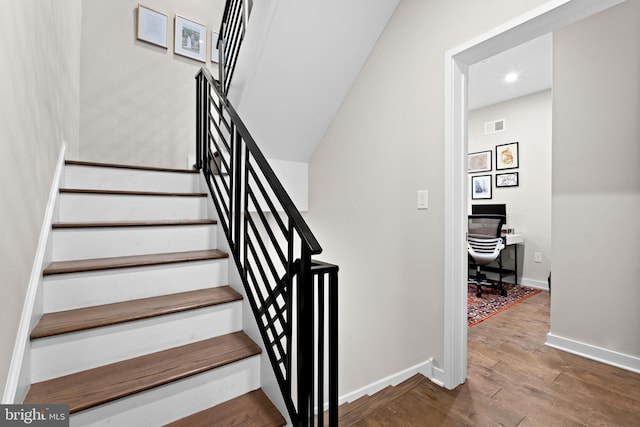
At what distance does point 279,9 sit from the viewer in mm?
2033

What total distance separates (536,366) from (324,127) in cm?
253

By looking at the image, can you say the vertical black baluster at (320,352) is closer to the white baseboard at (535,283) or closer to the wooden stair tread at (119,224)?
the wooden stair tread at (119,224)

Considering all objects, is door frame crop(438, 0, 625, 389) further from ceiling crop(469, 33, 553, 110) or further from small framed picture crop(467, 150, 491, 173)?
small framed picture crop(467, 150, 491, 173)

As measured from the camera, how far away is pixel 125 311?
54.1 inches

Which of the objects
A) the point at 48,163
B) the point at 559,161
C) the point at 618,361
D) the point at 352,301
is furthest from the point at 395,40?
the point at 618,361

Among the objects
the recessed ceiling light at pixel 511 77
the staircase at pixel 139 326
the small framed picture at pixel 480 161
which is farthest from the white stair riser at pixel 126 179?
the small framed picture at pixel 480 161

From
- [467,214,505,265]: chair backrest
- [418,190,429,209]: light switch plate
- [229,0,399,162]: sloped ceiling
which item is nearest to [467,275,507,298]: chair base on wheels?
[467,214,505,265]: chair backrest

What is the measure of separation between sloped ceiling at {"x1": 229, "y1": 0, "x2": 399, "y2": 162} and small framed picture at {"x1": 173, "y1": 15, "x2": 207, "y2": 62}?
54.6 inches

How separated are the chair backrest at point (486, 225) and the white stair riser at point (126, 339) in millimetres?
3804

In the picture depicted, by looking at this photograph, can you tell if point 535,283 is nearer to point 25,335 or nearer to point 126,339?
point 126,339

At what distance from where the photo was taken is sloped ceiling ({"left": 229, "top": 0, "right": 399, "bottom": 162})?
6.96 feet

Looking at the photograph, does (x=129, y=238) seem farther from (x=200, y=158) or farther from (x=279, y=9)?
(x=279, y=9)

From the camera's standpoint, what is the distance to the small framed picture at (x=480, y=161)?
5.00 meters

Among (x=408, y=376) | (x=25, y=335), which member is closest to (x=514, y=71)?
(x=408, y=376)
